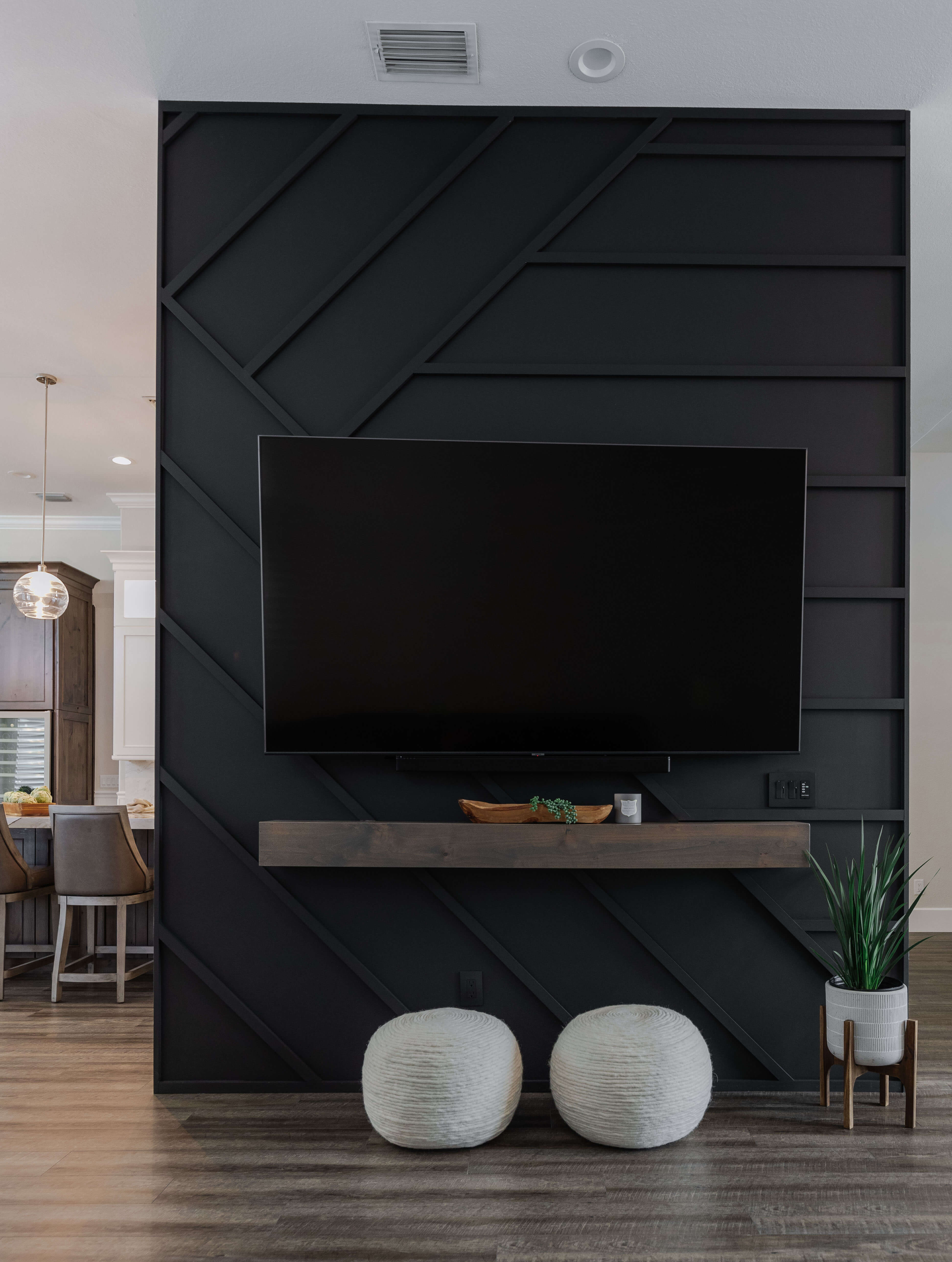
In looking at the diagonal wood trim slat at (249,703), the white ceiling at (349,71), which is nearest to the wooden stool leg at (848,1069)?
the diagonal wood trim slat at (249,703)

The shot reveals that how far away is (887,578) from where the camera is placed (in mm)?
2842

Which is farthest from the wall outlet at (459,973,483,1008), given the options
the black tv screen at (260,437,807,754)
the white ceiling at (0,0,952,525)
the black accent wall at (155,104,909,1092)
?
the white ceiling at (0,0,952,525)

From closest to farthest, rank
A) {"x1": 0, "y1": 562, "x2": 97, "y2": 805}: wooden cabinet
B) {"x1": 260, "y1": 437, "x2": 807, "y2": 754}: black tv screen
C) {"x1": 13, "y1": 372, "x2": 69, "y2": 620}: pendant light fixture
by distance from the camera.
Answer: {"x1": 260, "y1": 437, "x2": 807, "y2": 754}: black tv screen
{"x1": 13, "y1": 372, "x2": 69, "y2": 620}: pendant light fixture
{"x1": 0, "y1": 562, "x2": 97, "y2": 805}: wooden cabinet

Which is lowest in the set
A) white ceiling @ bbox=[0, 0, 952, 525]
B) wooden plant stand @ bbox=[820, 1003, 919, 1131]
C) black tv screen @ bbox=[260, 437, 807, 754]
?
wooden plant stand @ bbox=[820, 1003, 919, 1131]

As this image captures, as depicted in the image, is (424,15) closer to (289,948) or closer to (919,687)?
(289,948)

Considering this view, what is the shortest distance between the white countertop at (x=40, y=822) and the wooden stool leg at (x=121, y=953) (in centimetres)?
46

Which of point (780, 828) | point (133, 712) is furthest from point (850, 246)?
point (133, 712)

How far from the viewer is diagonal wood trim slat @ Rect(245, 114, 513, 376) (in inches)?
111

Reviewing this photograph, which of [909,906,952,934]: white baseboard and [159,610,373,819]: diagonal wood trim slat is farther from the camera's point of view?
[909,906,952,934]: white baseboard

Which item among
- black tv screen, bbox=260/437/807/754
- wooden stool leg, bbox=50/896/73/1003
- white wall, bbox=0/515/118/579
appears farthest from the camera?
white wall, bbox=0/515/118/579

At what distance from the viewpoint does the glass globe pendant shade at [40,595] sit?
532 cm

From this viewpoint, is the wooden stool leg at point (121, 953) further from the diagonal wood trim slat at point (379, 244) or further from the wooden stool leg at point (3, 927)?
the diagonal wood trim slat at point (379, 244)

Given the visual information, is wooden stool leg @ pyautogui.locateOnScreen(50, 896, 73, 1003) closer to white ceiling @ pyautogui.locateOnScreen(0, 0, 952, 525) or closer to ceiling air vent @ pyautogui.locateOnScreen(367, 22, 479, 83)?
white ceiling @ pyautogui.locateOnScreen(0, 0, 952, 525)

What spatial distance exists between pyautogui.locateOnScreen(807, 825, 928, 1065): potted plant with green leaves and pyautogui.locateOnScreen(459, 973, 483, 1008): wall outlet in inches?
38.8
